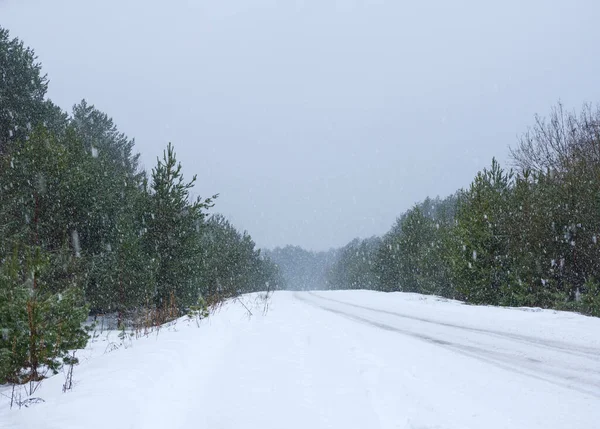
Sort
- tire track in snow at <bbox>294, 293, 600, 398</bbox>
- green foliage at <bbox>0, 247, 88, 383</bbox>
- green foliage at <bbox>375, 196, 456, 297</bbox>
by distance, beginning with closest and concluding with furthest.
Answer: tire track in snow at <bbox>294, 293, 600, 398</bbox>, green foliage at <bbox>0, 247, 88, 383</bbox>, green foliage at <bbox>375, 196, 456, 297</bbox>

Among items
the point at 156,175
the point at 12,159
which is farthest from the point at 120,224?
the point at 12,159

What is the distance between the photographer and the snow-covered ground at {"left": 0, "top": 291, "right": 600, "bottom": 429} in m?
3.05

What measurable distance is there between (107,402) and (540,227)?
14.9 meters

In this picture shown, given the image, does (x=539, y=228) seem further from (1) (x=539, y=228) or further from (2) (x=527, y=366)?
(2) (x=527, y=366)

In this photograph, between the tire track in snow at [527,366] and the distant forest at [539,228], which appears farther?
the distant forest at [539,228]

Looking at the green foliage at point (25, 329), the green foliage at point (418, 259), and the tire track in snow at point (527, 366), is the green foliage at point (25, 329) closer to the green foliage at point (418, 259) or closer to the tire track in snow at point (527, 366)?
the tire track in snow at point (527, 366)

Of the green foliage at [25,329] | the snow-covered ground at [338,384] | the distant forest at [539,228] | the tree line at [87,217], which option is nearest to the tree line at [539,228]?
the distant forest at [539,228]

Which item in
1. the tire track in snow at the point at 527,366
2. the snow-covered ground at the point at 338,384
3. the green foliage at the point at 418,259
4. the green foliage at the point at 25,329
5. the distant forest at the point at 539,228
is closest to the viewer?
the snow-covered ground at the point at 338,384

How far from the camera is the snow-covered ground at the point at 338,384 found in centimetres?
305

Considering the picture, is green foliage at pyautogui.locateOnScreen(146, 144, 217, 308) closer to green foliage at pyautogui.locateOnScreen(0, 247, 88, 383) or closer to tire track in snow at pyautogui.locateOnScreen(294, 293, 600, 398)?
green foliage at pyautogui.locateOnScreen(0, 247, 88, 383)

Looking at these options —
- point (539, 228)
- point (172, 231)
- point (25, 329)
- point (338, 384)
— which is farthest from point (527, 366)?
point (172, 231)

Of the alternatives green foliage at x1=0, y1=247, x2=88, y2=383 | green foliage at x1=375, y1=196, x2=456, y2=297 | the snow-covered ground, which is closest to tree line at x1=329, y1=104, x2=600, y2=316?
green foliage at x1=375, y1=196, x2=456, y2=297

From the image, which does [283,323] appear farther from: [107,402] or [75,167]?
[75,167]

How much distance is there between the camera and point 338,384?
3977mm
